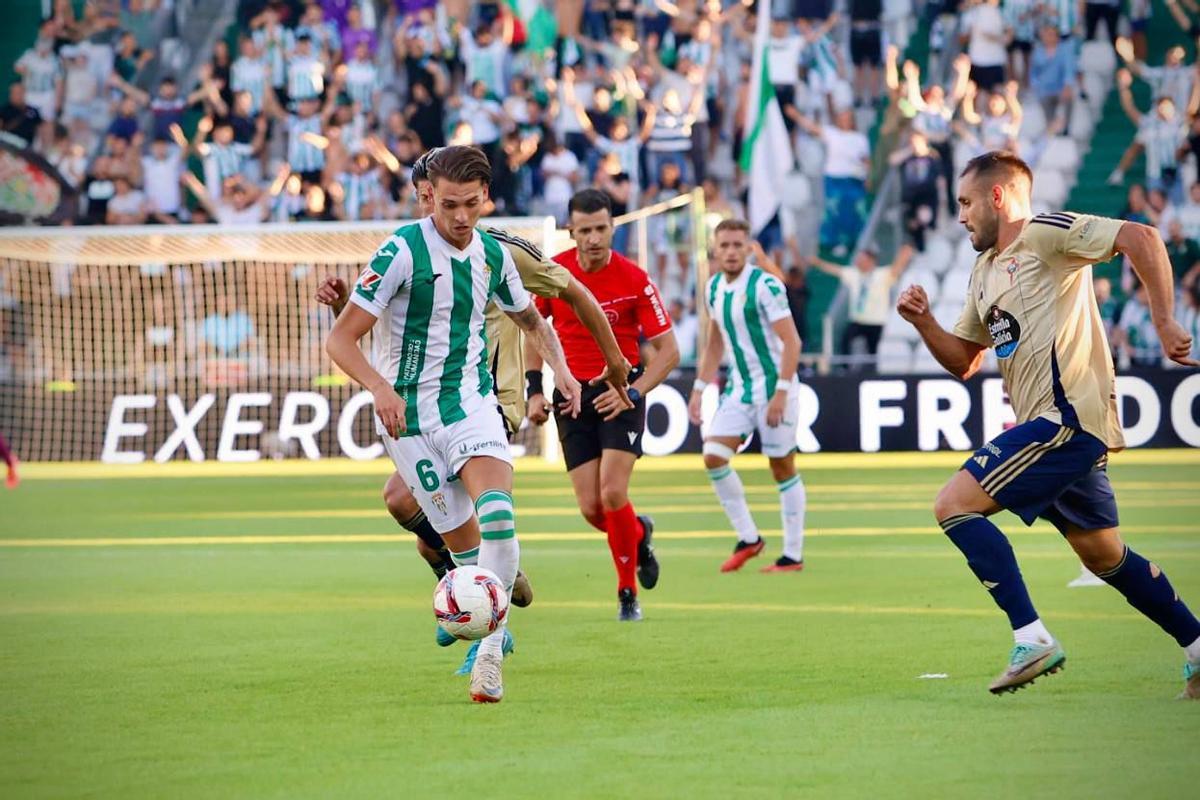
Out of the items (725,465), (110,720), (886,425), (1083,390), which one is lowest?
(886,425)

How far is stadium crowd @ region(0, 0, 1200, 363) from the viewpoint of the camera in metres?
26.2

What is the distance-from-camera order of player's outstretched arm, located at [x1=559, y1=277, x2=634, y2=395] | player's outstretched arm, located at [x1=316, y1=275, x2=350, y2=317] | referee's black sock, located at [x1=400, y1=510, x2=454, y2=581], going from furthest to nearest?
referee's black sock, located at [x1=400, y1=510, x2=454, y2=581]
player's outstretched arm, located at [x1=559, y1=277, x2=634, y2=395]
player's outstretched arm, located at [x1=316, y1=275, x2=350, y2=317]

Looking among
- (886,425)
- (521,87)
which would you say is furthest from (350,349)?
(521,87)

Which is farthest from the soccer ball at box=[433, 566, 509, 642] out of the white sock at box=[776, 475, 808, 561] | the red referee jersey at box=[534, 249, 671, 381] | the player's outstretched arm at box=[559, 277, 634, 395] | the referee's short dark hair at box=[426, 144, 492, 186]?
the white sock at box=[776, 475, 808, 561]

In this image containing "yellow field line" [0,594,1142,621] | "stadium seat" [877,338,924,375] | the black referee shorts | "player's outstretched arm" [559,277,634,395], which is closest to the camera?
"player's outstretched arm" [559,277,634,395]

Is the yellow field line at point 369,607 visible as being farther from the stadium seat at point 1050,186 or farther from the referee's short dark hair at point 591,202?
the stadium seat at point 1050,186

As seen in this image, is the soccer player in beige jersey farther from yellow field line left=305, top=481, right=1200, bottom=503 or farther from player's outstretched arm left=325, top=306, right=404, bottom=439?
yellow field line left=305, top=481, right=1200, bottom=503

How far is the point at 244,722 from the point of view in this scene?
6.98 meters

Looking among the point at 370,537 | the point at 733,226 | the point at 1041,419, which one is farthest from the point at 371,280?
the point at 370,537

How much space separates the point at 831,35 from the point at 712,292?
14.7 metres

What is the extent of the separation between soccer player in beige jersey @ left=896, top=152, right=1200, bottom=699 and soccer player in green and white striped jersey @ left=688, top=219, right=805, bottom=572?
5765 mm

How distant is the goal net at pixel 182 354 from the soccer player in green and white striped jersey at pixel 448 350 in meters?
17.4

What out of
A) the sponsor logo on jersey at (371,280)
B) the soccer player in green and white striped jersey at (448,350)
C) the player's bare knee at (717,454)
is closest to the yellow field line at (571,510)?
the player's bare knee at (717,454)

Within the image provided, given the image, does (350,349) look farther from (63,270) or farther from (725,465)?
(63,270)
